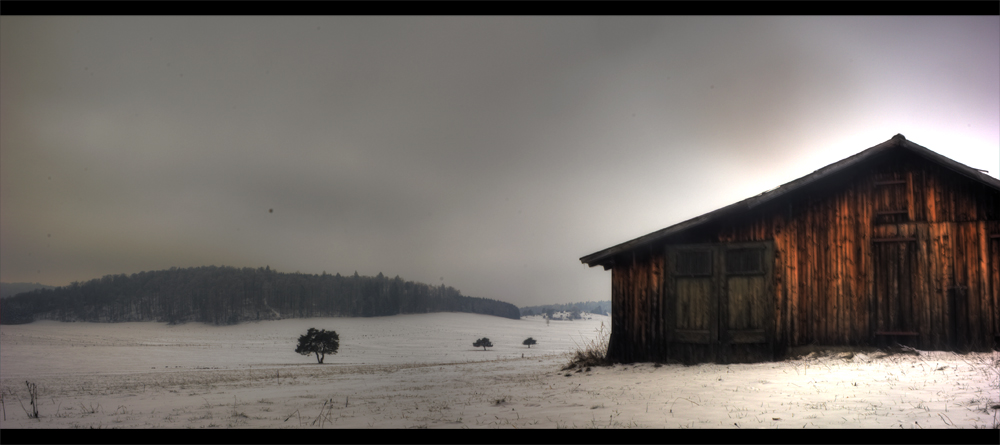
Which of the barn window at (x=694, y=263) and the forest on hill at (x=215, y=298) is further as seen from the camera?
the forest on hill at (x=215, y=298)

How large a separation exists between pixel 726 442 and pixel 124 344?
5782cm

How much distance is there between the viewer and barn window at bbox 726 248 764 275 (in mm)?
12562

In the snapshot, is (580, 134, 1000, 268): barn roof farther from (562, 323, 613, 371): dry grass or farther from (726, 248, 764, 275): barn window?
(562, 323, 613, 371): dry grass

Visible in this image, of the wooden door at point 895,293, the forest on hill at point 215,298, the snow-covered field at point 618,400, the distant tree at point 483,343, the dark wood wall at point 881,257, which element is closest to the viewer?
the snow-covered field at point 618,400

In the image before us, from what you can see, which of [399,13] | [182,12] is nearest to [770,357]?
[399,13]

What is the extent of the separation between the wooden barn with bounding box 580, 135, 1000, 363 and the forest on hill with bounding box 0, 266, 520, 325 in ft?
252

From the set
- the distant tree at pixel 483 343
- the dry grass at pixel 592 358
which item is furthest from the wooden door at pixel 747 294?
the distant tree at pixel 483 343

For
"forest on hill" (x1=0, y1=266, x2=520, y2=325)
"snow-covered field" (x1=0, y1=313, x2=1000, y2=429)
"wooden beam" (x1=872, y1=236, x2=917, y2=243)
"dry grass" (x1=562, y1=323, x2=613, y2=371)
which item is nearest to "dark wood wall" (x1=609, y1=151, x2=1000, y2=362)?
"wooden beam" (x1=872, y1=236, x2=917, y2=243)

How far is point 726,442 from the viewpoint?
4.76 metres

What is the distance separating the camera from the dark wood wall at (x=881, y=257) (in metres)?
11.3

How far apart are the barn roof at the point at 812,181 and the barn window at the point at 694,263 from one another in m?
0.58

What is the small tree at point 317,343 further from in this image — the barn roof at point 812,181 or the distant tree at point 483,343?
the barn roof at point 812,181

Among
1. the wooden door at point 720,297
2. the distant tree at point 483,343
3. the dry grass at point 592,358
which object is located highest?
Result: the wooden door at point 720,297

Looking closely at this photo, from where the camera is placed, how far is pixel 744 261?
41.5ft
